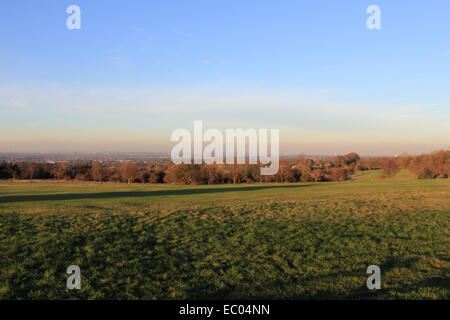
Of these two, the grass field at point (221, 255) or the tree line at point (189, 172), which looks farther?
the tree line at point (189, 172)

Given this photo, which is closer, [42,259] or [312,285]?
[312,285]

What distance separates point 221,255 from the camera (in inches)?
314

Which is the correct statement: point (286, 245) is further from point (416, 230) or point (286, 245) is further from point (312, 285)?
point (416, 230)

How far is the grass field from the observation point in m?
5.80

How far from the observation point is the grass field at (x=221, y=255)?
5.80 metres

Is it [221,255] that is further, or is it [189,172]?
[189,172]

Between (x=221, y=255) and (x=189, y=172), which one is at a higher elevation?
(x=189, y=172)

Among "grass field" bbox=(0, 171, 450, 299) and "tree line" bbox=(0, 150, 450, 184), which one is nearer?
"grass field" bbox=(0, 171, 450, 299)

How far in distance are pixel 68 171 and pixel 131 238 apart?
54.5 metres

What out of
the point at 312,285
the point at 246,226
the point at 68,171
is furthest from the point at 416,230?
the point at 68,171
